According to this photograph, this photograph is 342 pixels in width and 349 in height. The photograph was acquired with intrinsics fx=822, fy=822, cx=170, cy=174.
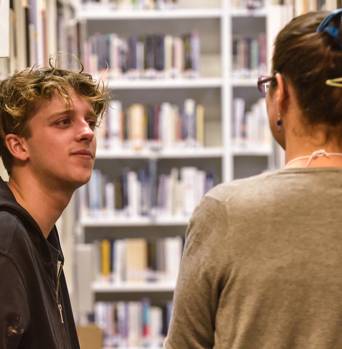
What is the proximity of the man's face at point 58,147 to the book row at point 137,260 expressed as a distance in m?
3.52

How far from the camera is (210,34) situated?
544 cm

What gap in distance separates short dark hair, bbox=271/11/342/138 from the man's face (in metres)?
0.51

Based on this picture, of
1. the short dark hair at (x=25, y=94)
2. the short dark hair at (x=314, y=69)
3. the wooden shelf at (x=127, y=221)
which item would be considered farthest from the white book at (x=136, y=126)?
the short dark hair at (x=314, y=69)

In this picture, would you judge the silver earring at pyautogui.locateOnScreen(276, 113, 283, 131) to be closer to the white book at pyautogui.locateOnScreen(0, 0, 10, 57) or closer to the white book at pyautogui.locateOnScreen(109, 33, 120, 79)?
the white book at pyautogui.locateOnScreen(0, 0, 10, 57)

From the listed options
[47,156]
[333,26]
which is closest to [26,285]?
[47,156]

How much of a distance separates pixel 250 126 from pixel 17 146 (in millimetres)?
3615

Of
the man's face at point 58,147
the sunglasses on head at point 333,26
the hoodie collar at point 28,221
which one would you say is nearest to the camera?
the sunglasses on head at point 333,26

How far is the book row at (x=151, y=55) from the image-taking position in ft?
17.0

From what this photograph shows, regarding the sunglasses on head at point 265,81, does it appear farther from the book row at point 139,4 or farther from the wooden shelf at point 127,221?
the book row at point 139,4

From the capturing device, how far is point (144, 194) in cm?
520

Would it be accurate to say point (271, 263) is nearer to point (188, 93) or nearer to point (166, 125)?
point (166, 125)

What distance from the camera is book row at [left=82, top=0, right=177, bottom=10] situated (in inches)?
204

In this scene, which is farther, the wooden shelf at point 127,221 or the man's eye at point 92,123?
the wooden shelf at point 127,221

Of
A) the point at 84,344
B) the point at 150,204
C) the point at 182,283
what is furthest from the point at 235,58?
the point at 182,283
